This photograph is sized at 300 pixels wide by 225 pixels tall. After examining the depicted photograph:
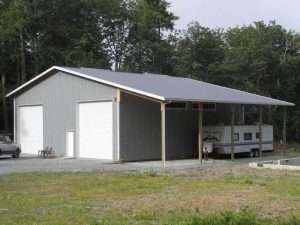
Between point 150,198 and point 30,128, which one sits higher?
point 30,128

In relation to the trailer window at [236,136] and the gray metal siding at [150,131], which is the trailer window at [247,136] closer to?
the trailer window at [236,136]

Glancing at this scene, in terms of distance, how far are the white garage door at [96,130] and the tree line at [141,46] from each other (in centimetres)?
1607

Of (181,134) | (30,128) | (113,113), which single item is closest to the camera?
(113,113)

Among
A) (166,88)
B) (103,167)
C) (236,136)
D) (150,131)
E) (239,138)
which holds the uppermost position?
(166,88)

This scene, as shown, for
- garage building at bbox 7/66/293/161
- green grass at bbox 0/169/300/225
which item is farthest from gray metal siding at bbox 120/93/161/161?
green grass at bbox 0/169/300/225

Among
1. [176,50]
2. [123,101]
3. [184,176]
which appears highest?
Answer: [176,50]

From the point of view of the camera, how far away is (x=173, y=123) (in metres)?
31.6

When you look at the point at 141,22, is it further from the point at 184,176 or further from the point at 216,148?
the point at 184,176

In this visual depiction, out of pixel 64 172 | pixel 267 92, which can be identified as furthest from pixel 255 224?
pixel 267 92

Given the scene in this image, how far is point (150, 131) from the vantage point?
30359mm

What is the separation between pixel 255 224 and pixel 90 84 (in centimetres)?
2246

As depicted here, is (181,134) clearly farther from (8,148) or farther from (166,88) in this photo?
(8,148)

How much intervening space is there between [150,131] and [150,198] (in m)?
16.2

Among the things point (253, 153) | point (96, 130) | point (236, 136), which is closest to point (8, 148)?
point (96, 130)
